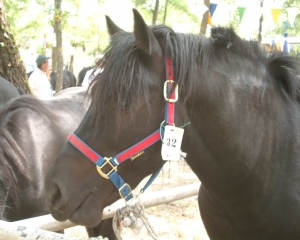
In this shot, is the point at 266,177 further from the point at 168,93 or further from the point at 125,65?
the point at 125,65

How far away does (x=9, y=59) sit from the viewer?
212 inches

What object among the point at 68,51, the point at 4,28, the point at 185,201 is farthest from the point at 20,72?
the point at 68,51

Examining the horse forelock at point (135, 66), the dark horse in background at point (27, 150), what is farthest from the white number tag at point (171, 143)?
the dark horse in background at point (27, 150)

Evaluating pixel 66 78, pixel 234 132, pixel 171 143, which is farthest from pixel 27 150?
pixel 66 78

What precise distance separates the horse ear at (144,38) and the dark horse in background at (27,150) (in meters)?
1.61

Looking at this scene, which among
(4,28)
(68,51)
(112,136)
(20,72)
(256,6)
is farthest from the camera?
(68,51)

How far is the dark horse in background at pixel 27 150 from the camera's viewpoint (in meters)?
3.05

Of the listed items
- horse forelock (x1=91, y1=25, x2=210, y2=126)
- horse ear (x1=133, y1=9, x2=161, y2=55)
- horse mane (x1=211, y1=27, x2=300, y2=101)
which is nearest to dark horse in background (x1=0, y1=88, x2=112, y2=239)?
horse forelock (x1=91, y1=25, x2=210, y2=126)

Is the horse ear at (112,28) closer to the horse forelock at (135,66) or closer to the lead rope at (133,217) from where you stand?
the horse forelock at (135,66)

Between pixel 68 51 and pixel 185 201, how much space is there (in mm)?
14362

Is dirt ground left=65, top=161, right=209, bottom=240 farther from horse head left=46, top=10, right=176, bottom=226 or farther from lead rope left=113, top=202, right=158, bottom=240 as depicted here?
horse head left=46, top=10, right=176, bottom=226

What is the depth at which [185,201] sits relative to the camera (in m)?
6.34

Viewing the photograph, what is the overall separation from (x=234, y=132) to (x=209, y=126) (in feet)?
0.47

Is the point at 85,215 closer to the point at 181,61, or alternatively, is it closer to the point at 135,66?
the point at 135,66
